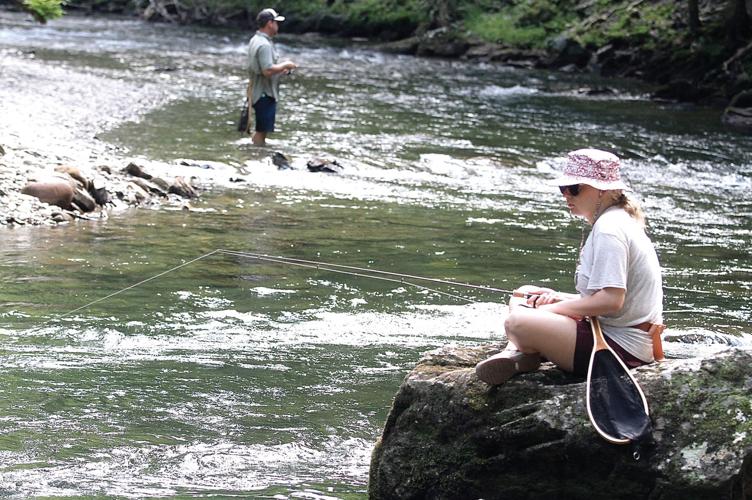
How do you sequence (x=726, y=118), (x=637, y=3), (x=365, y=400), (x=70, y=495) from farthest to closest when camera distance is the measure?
(x=637, y=3)
(x=726, y=118)
(x=365, y=400)
(x=70, y=495)

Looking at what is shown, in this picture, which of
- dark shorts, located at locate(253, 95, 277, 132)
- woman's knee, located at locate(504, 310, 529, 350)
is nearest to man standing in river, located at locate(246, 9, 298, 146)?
dark shorts, located at locate(253, 95, 277, 132)

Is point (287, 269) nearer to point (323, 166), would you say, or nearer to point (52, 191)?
point (52, 191)

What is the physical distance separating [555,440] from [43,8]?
19.4 feet

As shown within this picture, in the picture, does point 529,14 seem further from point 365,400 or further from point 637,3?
point 365,400

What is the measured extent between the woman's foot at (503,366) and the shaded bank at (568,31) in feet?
74.4

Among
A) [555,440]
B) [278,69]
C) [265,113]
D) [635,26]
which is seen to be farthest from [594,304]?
[635,26]

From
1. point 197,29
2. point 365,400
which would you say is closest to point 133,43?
point 197,29

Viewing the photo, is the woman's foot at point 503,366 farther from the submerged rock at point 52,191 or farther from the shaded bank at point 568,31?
the shaded bank at point 568,31

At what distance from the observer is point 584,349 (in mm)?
4824

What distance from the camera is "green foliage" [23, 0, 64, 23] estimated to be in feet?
28.8

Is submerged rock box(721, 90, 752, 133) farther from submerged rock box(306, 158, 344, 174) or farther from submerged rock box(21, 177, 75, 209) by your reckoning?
submerged rock box(21, 177, 75, 209)

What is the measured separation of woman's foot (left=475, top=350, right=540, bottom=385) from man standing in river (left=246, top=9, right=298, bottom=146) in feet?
38.5

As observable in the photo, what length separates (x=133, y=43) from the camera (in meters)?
35.2

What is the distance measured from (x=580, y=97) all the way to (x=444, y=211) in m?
14.4
